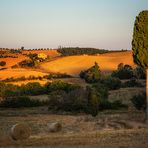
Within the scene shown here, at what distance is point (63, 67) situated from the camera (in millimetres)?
96250

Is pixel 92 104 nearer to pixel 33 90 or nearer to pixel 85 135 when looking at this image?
pixel 85 135

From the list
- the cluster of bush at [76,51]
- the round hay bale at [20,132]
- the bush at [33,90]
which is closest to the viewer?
the round hay bale at [20,132]

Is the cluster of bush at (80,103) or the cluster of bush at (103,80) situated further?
the cluster of bush at (103,80)

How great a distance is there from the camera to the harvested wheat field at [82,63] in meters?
92.3

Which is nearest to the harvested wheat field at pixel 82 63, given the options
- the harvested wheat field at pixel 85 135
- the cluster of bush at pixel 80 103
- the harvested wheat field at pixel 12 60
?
the harvested wheat field at pixel 12 60

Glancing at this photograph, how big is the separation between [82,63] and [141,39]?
72.9 metres

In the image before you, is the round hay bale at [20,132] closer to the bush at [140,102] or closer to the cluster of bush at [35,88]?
the bush at [140,102]

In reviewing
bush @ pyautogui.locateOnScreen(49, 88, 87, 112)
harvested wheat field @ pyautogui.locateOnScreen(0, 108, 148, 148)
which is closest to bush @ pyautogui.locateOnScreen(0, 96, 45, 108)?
bush @ pyautogui.locateOnScreen(49, 88, 87, 112)

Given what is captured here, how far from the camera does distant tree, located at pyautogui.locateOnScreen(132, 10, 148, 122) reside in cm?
2525

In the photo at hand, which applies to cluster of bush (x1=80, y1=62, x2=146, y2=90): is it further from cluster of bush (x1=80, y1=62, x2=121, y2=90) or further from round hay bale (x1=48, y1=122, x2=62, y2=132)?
round hay bale (x1=48, y1=122, x2=62, y2=132)

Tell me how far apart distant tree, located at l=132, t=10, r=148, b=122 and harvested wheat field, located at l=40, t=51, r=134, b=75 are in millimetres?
61790

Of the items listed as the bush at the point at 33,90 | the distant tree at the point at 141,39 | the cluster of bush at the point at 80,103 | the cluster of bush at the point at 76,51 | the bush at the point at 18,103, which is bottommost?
the bush at the point at 33,90

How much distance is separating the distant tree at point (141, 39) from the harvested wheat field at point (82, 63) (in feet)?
203

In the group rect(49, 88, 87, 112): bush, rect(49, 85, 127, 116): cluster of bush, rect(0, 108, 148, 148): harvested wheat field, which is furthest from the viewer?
rect(49, 88, 87, 112): bush
